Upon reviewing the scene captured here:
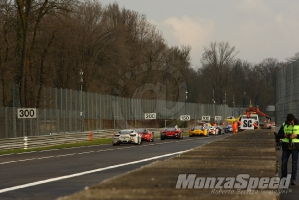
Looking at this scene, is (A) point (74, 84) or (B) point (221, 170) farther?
(A) point (74, 84)

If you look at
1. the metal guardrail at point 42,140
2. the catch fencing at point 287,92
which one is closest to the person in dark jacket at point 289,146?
the catch fencing at point 287,92

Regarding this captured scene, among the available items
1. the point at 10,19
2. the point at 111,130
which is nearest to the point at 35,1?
the point at 10,19

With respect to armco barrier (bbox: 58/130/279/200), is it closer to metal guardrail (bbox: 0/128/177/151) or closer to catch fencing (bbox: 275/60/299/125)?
catch fencing (bbox: 275/60/299/125)

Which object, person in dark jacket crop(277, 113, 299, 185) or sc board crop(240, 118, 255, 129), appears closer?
person in dark jacket crop(277, 113, 299, 185)

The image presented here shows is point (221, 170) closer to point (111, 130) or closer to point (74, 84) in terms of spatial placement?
point (111, 130)

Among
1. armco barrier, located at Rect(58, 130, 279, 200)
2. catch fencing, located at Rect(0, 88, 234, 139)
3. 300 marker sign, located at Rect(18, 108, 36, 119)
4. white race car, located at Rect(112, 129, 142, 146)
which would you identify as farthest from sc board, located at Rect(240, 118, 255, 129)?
armco barrier, located at Rect(58, 130, 279, 200)

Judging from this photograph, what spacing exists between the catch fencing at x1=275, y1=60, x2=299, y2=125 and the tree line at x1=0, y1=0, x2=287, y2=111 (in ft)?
69.2

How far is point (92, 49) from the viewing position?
280 feet

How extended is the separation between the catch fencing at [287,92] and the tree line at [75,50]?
2109 centimetres

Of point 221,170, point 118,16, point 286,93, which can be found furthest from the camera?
point 118,16

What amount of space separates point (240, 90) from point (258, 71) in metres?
6.74

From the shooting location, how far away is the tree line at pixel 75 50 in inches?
2218

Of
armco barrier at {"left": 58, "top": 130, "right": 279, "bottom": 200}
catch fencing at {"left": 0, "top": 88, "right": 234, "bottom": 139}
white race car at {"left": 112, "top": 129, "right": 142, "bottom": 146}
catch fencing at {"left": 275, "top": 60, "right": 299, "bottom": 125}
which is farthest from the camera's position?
white race car at {"left": 112, "top": 129, "right": 142, "bottom": 146}

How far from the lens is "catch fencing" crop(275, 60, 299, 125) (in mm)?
29539
